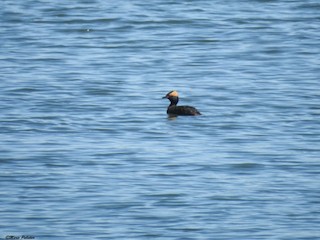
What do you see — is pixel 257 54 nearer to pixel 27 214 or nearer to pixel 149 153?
pixel 149 153

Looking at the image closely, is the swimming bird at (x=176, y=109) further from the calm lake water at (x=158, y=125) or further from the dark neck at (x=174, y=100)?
the calm lake water at (x=158, y=125)

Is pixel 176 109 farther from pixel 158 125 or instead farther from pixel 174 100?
pixel 158 125

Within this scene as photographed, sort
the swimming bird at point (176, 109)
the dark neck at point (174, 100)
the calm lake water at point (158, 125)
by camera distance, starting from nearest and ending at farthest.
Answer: the calm lake water at point (158, 125) → the swimming bird at point (176, 109) → the dark neck at point (174, 100)

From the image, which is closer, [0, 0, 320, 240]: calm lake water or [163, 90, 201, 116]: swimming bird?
[0, 0, 320, 240]: calm lake water

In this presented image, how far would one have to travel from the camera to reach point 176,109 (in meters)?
19.3

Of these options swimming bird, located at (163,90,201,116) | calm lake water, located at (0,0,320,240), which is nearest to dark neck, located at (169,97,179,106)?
swimming bird, located at (163,90,201,116)

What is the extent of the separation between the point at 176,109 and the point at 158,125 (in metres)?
0.65

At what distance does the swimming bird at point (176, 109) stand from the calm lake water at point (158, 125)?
0.19 m

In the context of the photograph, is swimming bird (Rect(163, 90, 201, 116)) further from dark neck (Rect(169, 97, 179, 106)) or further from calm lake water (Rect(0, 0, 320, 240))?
calm lake water (Rect(0, 0, 320, 240))

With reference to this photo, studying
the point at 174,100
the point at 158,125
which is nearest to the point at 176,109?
the point at 174,100

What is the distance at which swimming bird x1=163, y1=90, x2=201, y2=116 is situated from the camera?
19234 millimetres

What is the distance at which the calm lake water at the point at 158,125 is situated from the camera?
13.6 meters

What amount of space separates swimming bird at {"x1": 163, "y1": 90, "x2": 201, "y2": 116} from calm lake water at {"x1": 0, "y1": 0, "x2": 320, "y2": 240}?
0.19 metres

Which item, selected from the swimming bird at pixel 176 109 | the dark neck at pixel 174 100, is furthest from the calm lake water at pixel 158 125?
the dark neck at pixel 174 100
